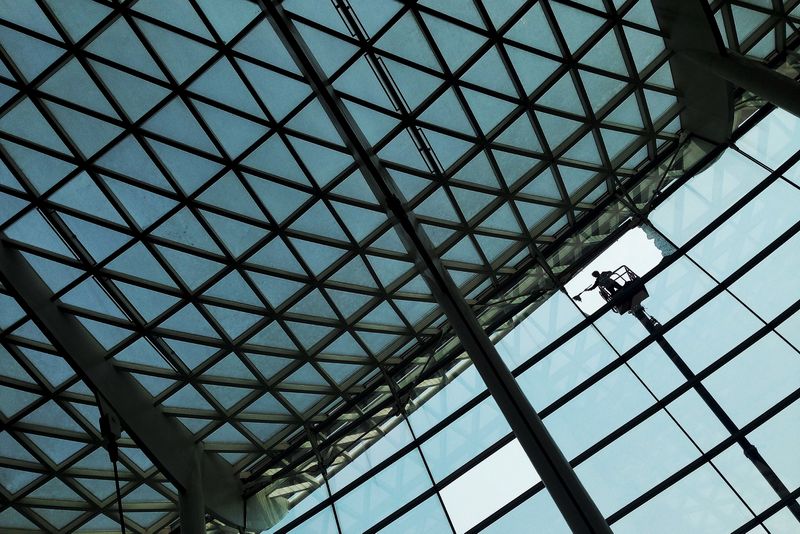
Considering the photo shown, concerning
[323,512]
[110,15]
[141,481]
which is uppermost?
[110,15]

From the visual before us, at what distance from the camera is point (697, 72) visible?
2972 cm

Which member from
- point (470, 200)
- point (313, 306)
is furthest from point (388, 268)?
point (470, 200)

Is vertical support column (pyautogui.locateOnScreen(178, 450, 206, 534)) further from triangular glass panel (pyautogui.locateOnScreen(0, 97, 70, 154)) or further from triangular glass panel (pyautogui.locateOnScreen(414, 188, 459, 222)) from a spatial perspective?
triangular glass panel (pyautogui.locateOnScreen(414, 188, 459, 222))

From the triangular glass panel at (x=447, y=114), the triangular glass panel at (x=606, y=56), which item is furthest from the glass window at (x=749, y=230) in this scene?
the triangular glass panel at (x=447, y=114)

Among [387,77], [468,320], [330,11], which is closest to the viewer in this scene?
[468,320]

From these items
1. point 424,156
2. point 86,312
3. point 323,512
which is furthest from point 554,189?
point 86,312

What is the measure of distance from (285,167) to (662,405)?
1748cm

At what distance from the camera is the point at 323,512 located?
32.1 m

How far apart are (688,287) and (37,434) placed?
93.7 ft

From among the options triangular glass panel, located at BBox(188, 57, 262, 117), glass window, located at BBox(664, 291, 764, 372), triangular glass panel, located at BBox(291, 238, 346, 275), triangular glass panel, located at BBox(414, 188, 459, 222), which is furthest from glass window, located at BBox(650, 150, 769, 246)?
triangular glass panel, located at BBox(188, 57, 262, 117)

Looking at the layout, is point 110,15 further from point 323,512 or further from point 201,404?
point 323,512

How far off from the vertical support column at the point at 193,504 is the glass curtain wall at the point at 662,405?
4.82 meters

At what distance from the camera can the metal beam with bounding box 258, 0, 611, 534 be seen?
18.7 metres

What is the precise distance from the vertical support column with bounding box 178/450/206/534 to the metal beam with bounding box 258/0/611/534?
14994 millimetres
